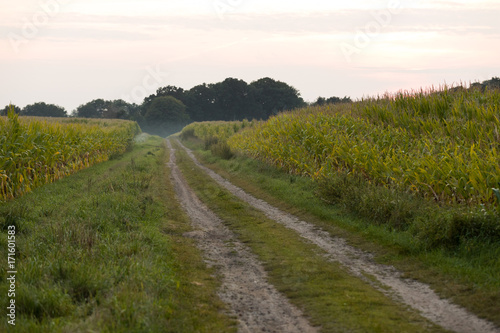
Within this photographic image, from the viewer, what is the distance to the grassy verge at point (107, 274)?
5633 mm

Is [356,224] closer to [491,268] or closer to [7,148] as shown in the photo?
[491,268]

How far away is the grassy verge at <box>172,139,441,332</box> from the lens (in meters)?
5.93

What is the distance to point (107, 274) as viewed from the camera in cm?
681

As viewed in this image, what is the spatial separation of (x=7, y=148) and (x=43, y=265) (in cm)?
973

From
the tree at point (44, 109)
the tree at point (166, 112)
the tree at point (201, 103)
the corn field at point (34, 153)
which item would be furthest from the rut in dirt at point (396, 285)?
the tree at point (44, 109)

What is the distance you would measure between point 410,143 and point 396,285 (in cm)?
783

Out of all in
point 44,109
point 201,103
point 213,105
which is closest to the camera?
point 44,109

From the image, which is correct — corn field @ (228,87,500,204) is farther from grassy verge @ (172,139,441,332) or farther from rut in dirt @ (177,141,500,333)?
grassy verge @ (172,139,441,332)

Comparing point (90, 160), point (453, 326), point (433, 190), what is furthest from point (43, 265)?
point (90, 160)

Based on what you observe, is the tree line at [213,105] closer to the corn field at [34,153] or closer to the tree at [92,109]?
the tree at [92,109]

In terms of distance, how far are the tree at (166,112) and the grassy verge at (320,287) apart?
10800cm

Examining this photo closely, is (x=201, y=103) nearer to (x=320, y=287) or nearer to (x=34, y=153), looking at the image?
(x=34, y=153)

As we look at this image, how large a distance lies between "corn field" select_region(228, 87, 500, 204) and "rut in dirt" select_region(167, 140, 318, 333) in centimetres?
486

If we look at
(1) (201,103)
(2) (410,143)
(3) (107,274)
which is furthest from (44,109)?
(3) (107,274)
